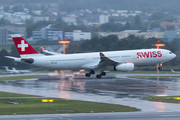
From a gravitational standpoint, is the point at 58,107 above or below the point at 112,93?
below

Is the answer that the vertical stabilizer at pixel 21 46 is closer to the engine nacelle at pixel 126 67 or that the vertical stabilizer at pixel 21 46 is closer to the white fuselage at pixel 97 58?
the white fuselage at pixel 97 58

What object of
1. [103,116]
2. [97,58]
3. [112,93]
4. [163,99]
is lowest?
[103,116]

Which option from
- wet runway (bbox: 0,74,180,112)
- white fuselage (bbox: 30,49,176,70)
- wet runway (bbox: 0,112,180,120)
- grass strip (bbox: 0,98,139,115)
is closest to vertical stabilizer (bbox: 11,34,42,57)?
white fuselage (bbox: 30,49,176,70)

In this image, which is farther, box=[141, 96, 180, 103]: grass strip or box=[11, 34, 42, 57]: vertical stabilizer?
box=[11, 34, 42, 57]: vertical stabilizer

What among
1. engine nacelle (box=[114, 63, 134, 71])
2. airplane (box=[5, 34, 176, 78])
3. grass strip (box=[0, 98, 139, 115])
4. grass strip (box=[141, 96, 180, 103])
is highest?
airplane (box=[5, 34, 176, 78])

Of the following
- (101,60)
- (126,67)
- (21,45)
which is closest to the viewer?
(21,45)

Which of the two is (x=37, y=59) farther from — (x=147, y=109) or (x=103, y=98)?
(x=147, y=109)

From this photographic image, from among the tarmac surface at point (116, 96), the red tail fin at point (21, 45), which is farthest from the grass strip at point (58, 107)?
the red tail fin at point (21, 45)

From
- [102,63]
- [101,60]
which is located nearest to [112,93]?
[101,60]

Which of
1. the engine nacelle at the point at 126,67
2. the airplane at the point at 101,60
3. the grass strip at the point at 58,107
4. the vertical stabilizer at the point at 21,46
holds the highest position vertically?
the vertical stabilizer at the point at 21,46

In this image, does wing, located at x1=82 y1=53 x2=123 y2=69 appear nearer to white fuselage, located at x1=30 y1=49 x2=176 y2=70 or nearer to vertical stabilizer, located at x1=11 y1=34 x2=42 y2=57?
white fuselage, located at x1=30 y1=49 x2=176 y2=70

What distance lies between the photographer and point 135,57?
6078cm

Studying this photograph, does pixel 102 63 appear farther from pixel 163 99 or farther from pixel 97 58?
pixel 163 99

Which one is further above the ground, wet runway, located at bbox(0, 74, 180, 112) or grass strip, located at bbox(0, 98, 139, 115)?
wet runway, located at bbox(0, 74, 180, 112)
